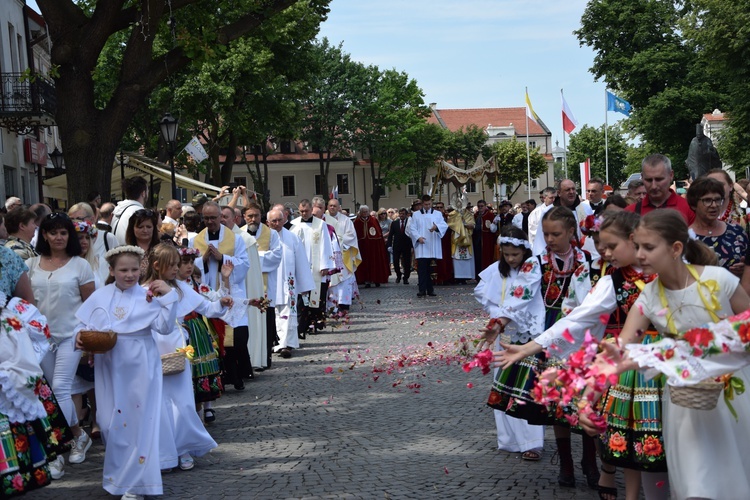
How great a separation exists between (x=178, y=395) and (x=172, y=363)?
314 millimetres

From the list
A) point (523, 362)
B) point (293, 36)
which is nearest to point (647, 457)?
point (523, 362)

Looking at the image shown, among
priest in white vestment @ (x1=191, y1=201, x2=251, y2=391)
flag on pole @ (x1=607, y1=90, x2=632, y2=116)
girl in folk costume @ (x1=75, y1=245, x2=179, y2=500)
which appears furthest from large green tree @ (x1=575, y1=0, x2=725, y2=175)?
girl in folk costume @ (x1=75, y1=245, x2=179, y2=500)

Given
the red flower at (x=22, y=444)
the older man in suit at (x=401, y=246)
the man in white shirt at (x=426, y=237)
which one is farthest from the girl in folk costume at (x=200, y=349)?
the older man in suit at (x=401, y=246)

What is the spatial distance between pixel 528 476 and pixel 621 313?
1.72m

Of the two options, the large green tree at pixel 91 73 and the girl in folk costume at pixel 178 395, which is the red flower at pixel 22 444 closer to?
the girl in folk costume at pixel 178 395

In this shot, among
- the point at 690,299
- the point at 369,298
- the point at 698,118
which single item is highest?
the point at 698,118

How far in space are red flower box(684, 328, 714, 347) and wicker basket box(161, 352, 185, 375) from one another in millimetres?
4183

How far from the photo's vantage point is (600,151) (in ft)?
354

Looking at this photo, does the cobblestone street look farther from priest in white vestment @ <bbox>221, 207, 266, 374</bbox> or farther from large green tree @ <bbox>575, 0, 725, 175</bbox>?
large green tree @ <bbox>575, 0, 725, 175</bbox>

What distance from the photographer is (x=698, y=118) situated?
52.1 meters

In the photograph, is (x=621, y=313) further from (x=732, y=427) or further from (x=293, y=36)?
(x=293, y=36)

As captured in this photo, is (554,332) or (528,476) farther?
(528,476)

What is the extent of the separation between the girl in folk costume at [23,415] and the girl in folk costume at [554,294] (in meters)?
2.78

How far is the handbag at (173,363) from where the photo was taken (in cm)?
725
